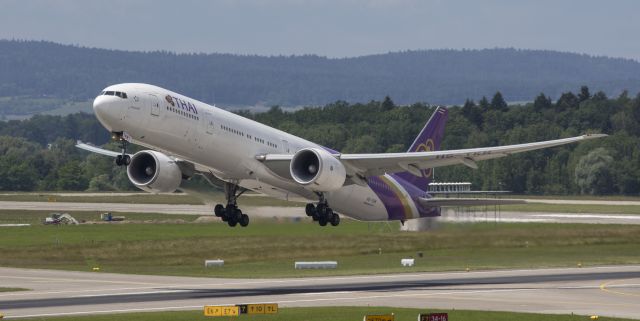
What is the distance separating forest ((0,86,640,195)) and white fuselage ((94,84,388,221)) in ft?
214

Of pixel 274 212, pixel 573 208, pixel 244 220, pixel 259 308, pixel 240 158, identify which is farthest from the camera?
pixel 573 208

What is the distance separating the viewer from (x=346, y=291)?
55.2 meters

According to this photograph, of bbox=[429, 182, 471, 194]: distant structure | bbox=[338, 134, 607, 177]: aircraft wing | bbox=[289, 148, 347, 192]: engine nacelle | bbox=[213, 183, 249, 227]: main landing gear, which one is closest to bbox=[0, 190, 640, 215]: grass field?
bbox=[213, 183, 249, 227]: main landing gear

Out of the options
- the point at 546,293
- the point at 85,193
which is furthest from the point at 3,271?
the point at 85,193

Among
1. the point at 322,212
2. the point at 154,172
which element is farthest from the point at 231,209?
the point at 154,172

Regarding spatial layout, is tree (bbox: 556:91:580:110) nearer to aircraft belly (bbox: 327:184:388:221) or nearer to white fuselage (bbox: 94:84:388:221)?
aircraft belly (bbox: 327:184:388:221)

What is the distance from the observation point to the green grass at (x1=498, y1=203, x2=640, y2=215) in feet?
321

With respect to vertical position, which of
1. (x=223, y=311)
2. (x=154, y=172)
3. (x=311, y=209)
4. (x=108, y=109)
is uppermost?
(x=108, y=109)

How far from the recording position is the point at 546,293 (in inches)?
2121

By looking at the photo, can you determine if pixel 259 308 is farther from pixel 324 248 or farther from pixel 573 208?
pixel 573 208

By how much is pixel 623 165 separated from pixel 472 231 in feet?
215

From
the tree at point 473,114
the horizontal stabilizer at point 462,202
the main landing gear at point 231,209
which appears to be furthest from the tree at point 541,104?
the main landing gear at point 231,209

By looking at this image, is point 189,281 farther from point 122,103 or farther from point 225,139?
point 122,103

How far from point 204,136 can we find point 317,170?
536 centimetres
